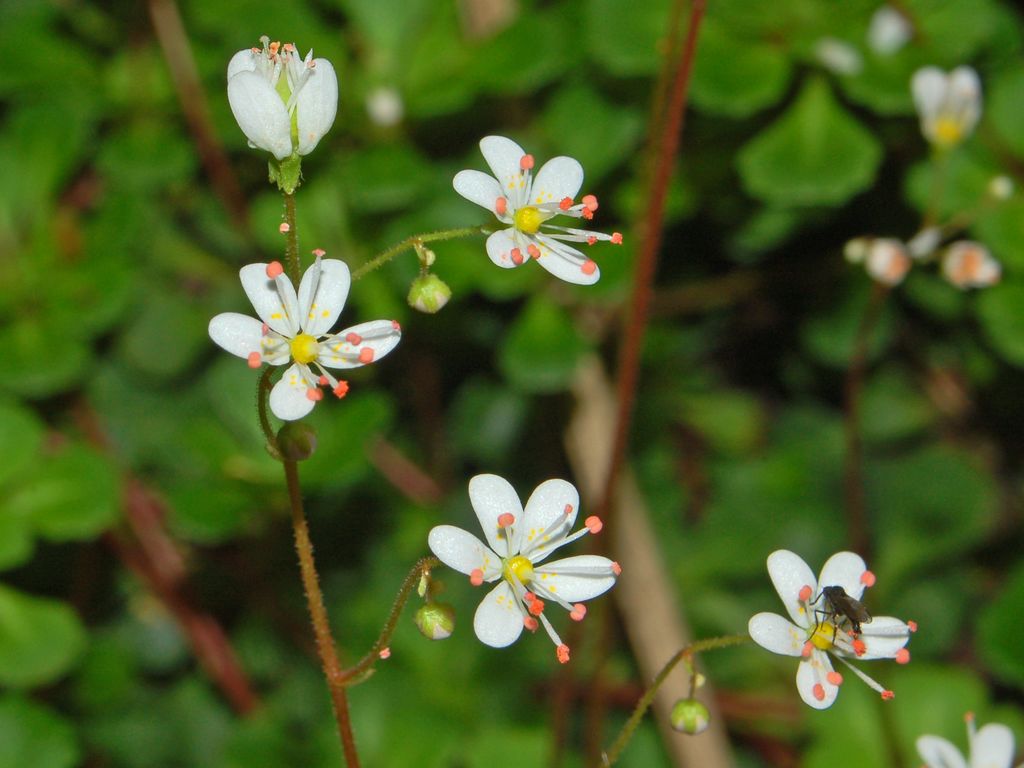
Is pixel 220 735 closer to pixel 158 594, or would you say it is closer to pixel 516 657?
pixel 158 594

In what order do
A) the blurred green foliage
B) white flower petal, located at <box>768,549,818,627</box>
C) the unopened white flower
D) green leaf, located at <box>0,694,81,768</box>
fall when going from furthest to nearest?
the blurred green foliage, the unopened white flower, green leaf, located at <box>0,694,81,768</box>, white flower petal, located at <box>768,549,818,627</box>

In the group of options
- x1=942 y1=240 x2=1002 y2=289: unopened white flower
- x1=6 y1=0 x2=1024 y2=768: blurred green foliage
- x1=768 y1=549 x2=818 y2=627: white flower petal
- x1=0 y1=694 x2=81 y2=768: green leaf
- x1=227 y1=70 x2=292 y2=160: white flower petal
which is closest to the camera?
x1=227 y1=70 x2=292 y2=160: white flower petal

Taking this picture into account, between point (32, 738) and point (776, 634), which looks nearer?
point (776, 634)

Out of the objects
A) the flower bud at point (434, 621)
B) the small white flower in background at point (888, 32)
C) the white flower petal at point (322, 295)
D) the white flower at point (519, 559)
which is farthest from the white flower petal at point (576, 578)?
the small white flower in background at point (888, 32)

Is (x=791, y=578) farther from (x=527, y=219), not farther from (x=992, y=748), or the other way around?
(x=527, y=219)

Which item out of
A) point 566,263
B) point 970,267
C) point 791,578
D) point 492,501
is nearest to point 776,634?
point 791,578

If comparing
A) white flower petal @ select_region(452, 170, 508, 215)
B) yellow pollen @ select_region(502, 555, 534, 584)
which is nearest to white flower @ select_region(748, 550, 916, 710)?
yellow pollen @ select_region(502, 555, 534, 584)

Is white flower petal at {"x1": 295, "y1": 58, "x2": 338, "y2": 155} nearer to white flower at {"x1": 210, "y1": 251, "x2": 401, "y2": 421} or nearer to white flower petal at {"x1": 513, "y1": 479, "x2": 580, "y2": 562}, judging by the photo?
white flower at {"x1": 210, "y1": 251, "x2": 401, "y2": 421}
